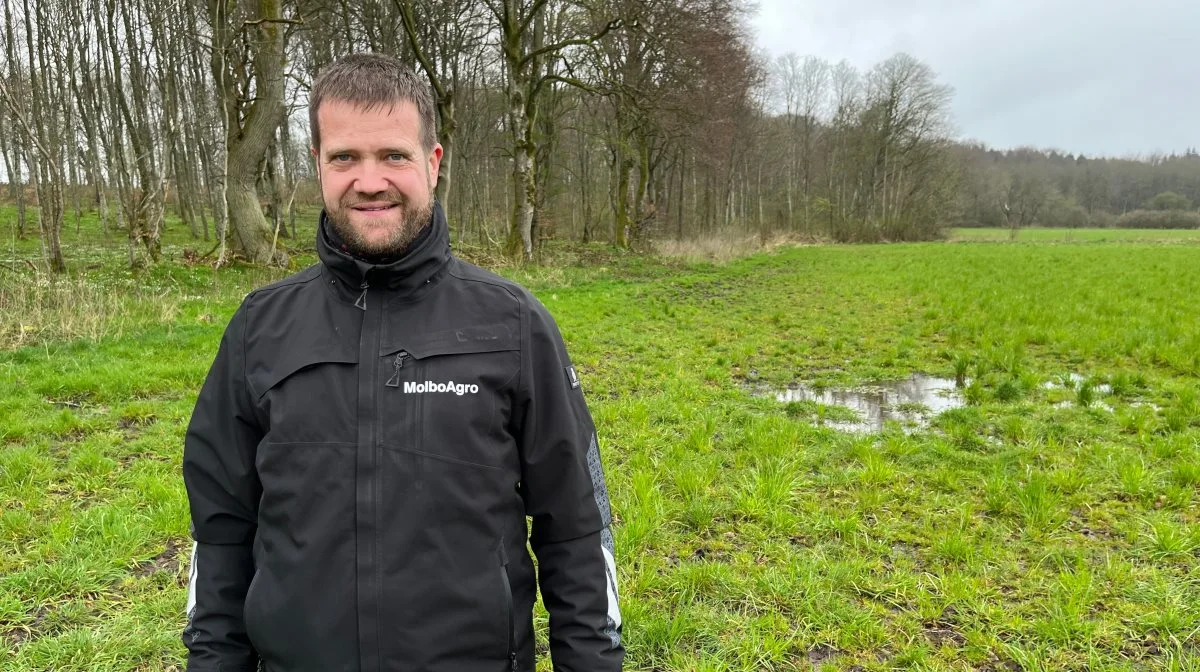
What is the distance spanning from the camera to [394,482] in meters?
1.46

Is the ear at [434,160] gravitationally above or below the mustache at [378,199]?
above

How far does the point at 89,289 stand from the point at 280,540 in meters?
10.8

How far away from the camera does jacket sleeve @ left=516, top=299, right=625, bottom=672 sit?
5.24ft

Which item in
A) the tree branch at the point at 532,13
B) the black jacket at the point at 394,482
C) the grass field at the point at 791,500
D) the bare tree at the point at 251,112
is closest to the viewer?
the black jacket at the point at 394,482

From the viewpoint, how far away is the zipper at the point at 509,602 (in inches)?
59.7

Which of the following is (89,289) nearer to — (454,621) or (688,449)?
(688,449)

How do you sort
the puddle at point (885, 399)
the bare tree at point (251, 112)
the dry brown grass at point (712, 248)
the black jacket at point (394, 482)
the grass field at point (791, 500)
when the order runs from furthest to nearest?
the dry brown grass at point (712, 248) → the bare tree at point (251, 112) → the puddle at point (885, 399) → the grass field at point (791, 500) → the black jacket at point (394, 482)

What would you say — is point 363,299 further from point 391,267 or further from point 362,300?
point 391,267

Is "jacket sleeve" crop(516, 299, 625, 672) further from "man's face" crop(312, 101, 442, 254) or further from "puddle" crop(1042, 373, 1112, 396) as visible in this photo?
"puddle" crop(1042, 373, 1112, 396)

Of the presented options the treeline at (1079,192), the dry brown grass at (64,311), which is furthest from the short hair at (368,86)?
the treeline at (1079,192)

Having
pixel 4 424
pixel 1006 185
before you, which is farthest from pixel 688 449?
pixel 1006 185

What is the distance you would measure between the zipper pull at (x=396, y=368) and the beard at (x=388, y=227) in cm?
25

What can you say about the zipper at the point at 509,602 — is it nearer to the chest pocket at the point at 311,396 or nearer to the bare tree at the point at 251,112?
the chest pocket at the point at 311,396

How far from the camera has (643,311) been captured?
12.8 meters
